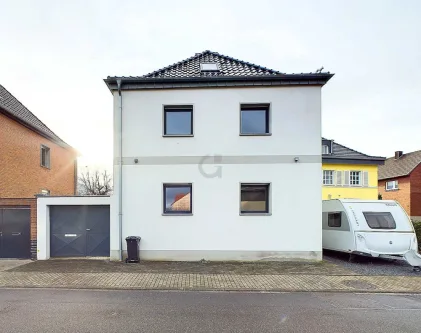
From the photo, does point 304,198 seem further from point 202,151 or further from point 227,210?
point 202,151

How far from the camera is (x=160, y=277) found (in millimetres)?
8078

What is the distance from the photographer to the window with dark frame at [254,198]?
1070 cm

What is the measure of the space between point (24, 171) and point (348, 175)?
23182 millimetres

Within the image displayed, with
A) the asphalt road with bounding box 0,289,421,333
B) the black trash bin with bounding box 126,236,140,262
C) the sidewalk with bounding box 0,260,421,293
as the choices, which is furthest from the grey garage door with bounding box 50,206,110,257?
the asphalt road with bounding box 0,289,421,333

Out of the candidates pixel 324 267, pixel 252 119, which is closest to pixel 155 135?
pixel 252 119

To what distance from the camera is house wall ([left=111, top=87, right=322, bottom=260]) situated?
34.2 feet

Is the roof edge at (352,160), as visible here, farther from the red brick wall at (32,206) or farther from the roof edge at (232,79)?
the red brick wall at (32,206)

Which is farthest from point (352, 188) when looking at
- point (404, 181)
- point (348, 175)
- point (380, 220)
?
point (380, 220)

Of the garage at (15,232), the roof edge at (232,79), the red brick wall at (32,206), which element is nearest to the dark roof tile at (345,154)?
the roof edge at (232,79)

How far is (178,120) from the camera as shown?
11125mm

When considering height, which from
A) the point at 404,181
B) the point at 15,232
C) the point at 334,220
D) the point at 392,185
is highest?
the point at 404,181

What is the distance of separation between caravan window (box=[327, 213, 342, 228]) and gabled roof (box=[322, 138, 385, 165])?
1276 centimetres

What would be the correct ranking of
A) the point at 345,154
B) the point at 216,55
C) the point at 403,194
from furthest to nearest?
the point at 403,194, the point at 345,154, the point at 216,55

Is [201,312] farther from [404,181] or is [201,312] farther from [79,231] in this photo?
[404,181]
